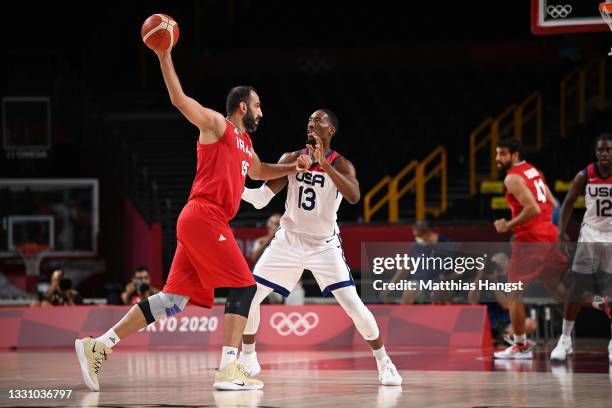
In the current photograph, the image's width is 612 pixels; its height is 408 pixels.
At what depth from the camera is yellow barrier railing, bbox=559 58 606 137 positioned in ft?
72.7

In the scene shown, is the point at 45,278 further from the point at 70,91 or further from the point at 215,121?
the point at 215,121

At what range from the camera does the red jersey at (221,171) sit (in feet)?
27.4

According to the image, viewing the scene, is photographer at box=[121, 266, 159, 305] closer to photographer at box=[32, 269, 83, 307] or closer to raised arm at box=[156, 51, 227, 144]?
photographer at box=[32, 269, 83, 307]

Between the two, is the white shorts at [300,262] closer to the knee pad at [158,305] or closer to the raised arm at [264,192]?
the raised arm at [264,192]

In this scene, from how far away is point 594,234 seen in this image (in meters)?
11.7

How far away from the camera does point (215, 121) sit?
826 cm

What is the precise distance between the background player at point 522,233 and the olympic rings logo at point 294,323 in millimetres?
3101

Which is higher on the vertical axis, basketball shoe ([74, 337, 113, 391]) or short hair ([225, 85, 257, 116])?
short hair ([225, 85, 257, 116])

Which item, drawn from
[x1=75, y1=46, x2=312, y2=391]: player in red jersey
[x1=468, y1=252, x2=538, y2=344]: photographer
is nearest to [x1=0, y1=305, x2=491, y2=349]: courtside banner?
[x1=468, y1=252, x2=538, y2=344]: photographer

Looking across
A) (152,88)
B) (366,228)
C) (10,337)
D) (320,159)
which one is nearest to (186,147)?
(152,88)

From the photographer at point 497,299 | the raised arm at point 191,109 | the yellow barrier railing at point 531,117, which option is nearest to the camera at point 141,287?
the photographer at point 497,299

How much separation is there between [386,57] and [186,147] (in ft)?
18.6

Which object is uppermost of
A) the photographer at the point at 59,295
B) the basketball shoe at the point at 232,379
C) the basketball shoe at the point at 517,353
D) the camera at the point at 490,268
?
the camera at the point at 490,268

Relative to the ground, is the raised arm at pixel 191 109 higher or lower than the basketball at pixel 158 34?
lower
